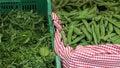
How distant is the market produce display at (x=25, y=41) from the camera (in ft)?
13.2

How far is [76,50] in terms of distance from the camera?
367 cm

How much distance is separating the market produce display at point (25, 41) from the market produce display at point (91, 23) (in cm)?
36

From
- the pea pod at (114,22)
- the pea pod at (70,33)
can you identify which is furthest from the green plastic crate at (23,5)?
the pea pod at (114,22)

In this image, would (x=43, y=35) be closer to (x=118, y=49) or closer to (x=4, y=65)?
(x=4, y=65)

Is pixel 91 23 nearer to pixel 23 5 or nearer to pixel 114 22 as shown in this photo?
pixel 114 22

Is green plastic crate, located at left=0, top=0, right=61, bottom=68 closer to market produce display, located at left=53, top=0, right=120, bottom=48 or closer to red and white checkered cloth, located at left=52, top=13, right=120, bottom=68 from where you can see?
market produce display, located at left=53, top=0, right=120, bottom=48

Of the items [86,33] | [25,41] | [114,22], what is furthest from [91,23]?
[25,41]

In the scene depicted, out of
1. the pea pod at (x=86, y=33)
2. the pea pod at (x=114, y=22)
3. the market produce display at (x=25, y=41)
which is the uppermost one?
the pea pod at (x=114, y=22)

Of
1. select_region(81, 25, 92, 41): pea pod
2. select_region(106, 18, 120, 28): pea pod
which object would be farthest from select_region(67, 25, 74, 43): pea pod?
select_region(106, 18, 120, 28): pea pod

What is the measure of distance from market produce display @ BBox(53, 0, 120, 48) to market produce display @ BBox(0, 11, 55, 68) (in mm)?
360

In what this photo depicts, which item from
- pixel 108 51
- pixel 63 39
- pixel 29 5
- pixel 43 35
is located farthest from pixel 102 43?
pixel 29 5

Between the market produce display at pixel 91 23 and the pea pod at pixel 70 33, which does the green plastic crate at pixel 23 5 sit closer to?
the market produce display at pixel 91 23

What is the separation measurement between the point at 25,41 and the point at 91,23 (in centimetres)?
93

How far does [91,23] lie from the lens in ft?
13.2
